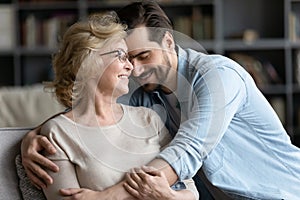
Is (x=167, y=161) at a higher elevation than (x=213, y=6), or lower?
lower

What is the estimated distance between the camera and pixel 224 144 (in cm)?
180

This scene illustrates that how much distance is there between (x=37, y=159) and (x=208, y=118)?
0.46m

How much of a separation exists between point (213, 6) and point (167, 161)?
3492mm

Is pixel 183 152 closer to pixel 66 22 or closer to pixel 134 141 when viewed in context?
pixel 134 141

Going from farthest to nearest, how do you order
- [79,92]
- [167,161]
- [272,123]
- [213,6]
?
1. [213,6]
2. [272,123]
3. [79,92]
4. [167,161]

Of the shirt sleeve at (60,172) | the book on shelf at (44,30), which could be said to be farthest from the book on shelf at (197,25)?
the shirt sleeve at (60,172)

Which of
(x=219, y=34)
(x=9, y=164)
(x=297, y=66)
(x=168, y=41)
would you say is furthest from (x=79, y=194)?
(x=297, y=66)

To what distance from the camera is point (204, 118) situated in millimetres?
1675

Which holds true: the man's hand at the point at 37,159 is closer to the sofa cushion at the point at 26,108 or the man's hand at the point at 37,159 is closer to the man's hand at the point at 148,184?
the man's hand at the point at 148,184

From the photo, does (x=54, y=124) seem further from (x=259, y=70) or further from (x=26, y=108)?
(x=259, y=70)

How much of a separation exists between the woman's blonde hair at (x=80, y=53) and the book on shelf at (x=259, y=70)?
329cm

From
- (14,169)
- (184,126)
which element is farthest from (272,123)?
(14,169)

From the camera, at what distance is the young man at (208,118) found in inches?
66.1

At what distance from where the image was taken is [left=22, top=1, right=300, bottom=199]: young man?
5.51 ft
